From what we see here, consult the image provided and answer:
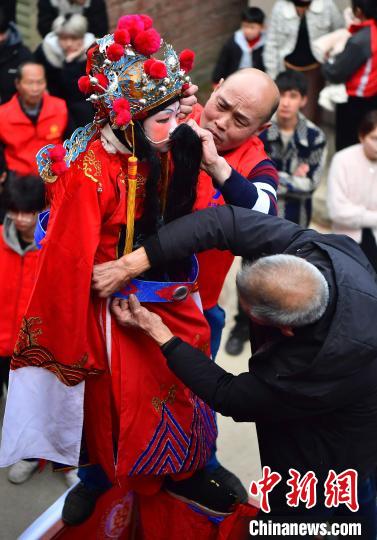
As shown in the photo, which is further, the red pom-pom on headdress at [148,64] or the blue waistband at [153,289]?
the blue waistband at [153,289]

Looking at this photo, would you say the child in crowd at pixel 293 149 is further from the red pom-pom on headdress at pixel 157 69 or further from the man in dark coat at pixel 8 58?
the red pom-pom on headdress at pixel 157 69

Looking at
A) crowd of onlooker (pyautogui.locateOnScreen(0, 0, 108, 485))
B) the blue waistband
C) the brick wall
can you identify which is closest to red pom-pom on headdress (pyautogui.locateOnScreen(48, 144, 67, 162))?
the blue waistband

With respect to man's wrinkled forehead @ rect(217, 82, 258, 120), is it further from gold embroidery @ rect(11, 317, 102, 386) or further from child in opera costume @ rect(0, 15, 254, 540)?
gold embroidery @ rect(11, 317, 102, 386)

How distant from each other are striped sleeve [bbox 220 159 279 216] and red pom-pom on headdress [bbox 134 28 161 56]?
0.51 m

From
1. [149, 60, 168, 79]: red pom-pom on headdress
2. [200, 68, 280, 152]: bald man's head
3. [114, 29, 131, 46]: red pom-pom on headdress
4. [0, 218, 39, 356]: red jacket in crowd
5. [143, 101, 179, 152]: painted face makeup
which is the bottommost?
[0, 218, 39, 356]: red jacket in crowd

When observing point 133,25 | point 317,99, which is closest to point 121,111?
point 133,25

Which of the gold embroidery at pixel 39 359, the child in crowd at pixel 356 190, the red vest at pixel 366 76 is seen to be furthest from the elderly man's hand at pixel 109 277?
the red vest at pixel 366 76

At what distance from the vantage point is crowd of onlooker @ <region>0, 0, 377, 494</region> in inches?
145

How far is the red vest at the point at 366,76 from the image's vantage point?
543 cm

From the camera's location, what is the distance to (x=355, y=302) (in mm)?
2482

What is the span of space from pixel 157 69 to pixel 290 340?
884 mm

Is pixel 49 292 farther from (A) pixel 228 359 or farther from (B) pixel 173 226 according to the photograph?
(A) pixel 228 359

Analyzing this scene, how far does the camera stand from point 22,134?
4.98m

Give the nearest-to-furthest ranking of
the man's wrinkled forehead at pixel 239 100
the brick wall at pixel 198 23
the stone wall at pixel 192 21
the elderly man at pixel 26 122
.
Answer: the man's wrinkled forehead at pixel 239 100 < the elderly man at pixel 26 122 < the stone wall at pixel 192 21 < the brick wall at pixel 198 23
